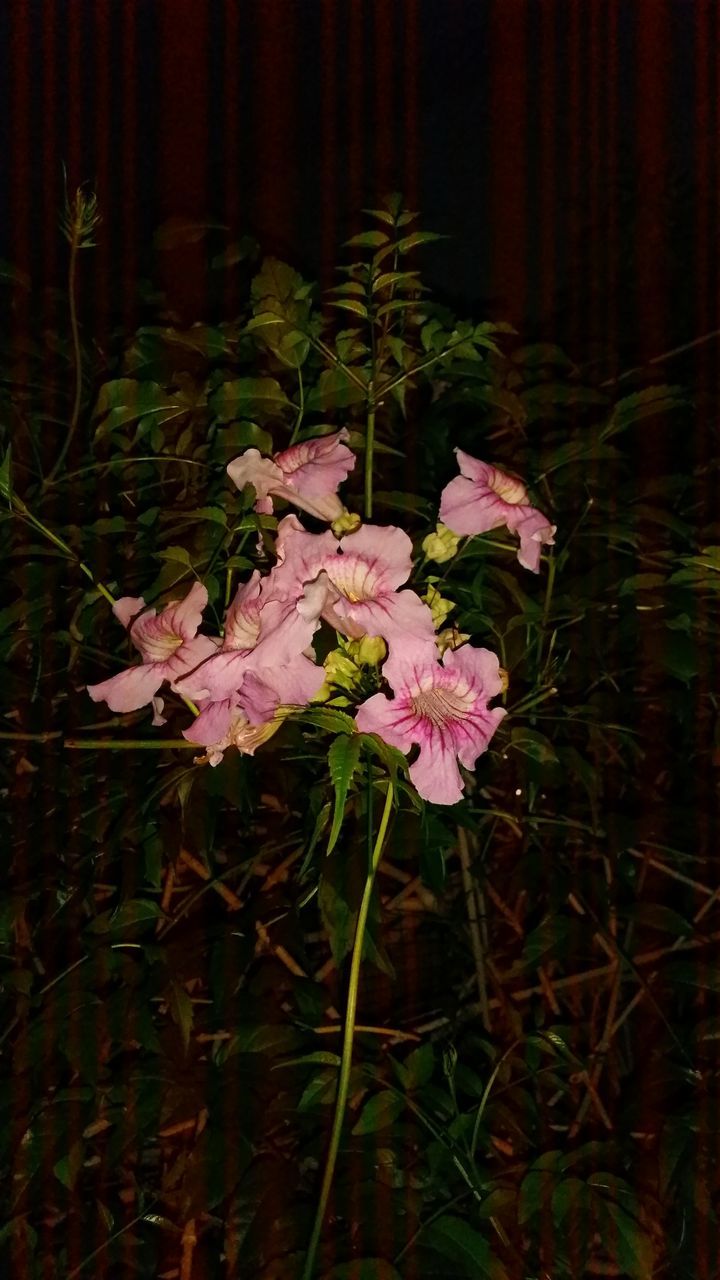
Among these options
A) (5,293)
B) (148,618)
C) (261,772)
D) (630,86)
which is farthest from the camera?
(630,86)

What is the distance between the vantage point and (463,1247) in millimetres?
715

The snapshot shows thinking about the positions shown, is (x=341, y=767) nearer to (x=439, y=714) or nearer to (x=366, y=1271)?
(x=439, y=714)

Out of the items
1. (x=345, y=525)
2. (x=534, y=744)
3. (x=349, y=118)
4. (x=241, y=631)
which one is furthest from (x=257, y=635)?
(x=349, y=118)

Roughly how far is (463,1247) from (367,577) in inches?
17.9

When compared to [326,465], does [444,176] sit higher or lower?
higher

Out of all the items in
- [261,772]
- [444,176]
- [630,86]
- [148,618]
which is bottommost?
[261,772]

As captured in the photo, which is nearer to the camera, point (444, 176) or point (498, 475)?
point (498, 475)

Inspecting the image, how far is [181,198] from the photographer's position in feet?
4.82

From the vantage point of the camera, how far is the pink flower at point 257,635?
2.02ft

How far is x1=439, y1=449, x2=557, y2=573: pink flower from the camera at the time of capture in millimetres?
722

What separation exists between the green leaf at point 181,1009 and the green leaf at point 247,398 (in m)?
0.48

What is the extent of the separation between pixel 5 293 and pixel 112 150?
0.32 meters

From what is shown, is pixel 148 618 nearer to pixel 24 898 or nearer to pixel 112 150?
pixel 24 898

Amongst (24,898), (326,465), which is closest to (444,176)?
(326,465)
